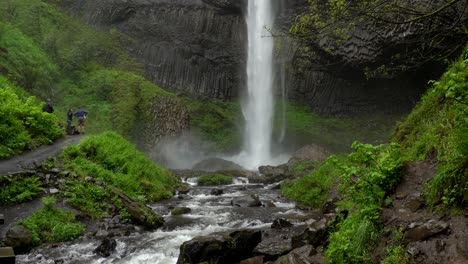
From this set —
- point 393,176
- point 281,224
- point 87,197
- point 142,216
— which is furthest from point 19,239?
point 393,176

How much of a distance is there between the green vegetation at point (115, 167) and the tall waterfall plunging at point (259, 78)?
24052 millimetres

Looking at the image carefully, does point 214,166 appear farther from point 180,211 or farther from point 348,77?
point 180,211

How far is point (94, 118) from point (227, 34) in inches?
770

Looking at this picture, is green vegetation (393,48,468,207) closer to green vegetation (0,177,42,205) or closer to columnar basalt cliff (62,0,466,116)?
green vegetation (0,177,42,205)

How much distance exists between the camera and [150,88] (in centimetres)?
3575

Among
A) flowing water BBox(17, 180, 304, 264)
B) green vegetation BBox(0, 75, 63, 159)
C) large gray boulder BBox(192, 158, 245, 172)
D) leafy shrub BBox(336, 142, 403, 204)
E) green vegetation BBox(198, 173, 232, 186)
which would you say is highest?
leafy shrub BBox(336, 142, 403, 204)

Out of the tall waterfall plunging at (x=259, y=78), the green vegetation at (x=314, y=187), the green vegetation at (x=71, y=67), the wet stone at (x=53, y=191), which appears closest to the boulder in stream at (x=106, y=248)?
the wet stone at (x=53, y=191)

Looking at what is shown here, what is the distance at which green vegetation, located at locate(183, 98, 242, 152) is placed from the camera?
1629 inches

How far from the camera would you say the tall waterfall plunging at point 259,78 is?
4341cm

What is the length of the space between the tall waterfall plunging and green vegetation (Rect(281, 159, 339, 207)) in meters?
23.3

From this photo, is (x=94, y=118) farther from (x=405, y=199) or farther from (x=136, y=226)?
(x=405, y=199)

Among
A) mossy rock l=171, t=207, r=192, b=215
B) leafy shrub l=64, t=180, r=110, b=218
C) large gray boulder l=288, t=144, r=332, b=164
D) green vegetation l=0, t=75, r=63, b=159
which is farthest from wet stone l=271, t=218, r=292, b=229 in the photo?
large gray boulder l=288, t=144, r=332, b=164

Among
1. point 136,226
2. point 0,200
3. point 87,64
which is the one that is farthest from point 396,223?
point 87,64

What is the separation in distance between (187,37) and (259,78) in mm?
9329
